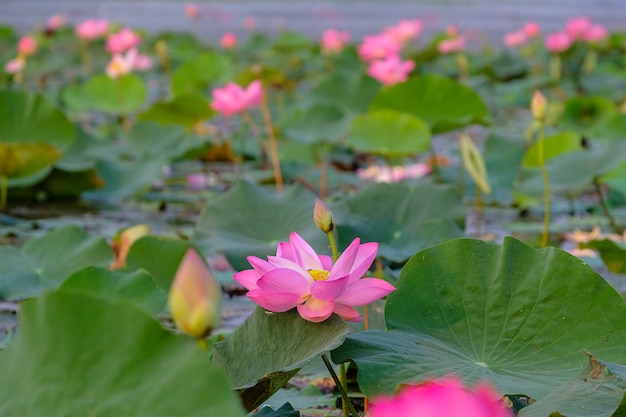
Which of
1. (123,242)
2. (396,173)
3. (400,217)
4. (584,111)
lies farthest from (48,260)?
(584,111)

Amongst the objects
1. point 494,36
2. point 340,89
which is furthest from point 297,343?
point 494,36

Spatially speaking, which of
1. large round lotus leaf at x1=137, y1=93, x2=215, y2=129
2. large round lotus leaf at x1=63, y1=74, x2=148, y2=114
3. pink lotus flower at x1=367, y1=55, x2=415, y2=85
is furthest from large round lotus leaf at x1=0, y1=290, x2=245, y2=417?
large round lotus leaf at x1=63, y1=74, x2=148, y2=114

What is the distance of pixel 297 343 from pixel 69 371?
0.26 m

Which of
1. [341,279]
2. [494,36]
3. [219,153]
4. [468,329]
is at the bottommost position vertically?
[494,36]

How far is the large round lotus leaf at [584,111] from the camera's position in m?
3.28

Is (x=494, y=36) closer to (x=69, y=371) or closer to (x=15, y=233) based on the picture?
(x=15, y=233)

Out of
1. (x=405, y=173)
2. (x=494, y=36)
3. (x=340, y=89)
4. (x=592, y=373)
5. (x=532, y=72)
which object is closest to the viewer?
(x=592, y=373)

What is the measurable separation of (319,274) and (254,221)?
77 centimetres

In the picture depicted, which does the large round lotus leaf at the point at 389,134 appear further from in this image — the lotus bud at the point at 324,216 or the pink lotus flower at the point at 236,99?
the lotus bud at the point at 324,216

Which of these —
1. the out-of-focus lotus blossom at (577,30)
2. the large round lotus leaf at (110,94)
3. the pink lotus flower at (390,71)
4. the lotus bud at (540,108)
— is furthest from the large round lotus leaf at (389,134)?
the out-of-focus lotus blossom at (577,30)

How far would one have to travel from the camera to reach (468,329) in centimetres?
90

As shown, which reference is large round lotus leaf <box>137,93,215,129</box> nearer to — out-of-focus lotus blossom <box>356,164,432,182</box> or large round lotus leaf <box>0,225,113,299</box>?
out-of-focus lotus blossom <box>356,164,432,182</box>

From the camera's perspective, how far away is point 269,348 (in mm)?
821

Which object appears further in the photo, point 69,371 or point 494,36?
point 494,36
